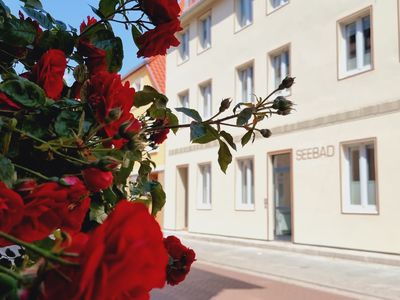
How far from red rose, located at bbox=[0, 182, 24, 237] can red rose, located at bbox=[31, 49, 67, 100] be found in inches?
16.1

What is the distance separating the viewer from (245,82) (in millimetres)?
16688

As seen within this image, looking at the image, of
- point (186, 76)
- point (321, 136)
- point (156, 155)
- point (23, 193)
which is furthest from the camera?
point (156, 155)

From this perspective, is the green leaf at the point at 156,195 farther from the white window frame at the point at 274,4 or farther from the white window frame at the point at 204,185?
the white window frame at the point at 204,185

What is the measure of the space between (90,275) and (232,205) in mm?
16030

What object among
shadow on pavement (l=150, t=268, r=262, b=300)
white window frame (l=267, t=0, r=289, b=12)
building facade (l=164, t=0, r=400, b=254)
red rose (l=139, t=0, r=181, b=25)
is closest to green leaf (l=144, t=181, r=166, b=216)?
red rose (l=139, t=0, r=181, b=25)

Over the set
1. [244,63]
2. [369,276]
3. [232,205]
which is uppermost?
[244,63]

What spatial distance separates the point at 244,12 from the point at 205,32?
272cm

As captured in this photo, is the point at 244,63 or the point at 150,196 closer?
the point at 150,196

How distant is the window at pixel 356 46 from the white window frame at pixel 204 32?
23.4 ft

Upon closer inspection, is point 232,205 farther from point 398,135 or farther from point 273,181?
point 398,135

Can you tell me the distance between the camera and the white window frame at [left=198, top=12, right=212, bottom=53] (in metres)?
19.0

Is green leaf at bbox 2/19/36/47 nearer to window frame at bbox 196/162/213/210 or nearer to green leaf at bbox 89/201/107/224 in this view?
green leaf at bbox 89/201/107/224

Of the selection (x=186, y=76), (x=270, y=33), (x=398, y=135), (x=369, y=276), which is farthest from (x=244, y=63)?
(x=369, y=276)

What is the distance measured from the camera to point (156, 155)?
21.5m
